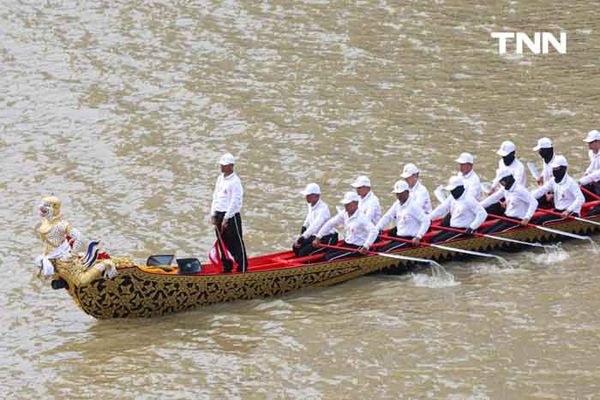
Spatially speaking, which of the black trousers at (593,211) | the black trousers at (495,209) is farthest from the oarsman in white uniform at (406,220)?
the black trousers at (593,211)

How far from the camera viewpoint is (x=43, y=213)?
61.8 ft

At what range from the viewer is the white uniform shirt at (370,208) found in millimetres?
21406

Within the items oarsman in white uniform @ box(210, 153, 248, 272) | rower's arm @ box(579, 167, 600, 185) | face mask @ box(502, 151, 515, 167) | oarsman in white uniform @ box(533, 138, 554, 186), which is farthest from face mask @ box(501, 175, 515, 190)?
oarsman in white uniform @ box(210, 153, 248, 272)

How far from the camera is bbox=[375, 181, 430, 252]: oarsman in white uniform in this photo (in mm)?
21500

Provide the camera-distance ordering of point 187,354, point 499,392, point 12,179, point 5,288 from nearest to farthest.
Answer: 1. point 499,392
2. point 187,354
3. point 5,288
4. point 12,179

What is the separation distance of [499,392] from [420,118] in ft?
42.7

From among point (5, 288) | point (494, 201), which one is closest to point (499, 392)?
point (494, 201)

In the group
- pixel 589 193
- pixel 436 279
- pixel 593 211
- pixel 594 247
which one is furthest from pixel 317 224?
pixel 589 193

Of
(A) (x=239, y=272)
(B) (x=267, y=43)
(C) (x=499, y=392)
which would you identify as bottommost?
(C) (x=499, y=392)

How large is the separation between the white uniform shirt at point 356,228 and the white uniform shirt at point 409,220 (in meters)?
0.29

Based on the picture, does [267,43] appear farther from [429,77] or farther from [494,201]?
[494,201]

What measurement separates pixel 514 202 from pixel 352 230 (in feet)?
11.0

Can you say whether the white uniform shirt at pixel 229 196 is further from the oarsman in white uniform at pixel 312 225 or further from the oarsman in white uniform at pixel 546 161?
the oarsman in white uniform at pixel 546 161

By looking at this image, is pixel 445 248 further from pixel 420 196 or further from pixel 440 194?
pixel 440 194
